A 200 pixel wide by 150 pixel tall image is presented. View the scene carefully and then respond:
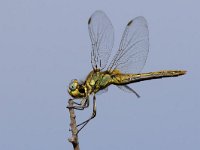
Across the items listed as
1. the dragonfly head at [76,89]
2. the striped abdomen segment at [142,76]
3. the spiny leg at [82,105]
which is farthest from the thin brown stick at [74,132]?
the striped abdomen segment at [142,76]

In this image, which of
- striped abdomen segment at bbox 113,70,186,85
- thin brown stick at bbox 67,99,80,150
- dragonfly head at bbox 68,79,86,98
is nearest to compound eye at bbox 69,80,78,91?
dragonfly head at bbox 68,79,86,98

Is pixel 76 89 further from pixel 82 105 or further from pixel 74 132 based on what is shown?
pixel 74 132

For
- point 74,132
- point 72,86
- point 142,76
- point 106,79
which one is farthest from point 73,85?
point 142,76

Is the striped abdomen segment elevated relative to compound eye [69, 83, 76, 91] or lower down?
elevated

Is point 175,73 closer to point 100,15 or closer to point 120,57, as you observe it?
point 120,57

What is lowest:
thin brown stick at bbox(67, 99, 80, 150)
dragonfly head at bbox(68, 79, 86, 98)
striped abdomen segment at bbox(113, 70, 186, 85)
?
thin brown stick at bbox(67, 99, 80, 150)

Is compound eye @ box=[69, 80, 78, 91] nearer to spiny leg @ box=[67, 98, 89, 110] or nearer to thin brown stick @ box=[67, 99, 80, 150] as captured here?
spiny leg @ box=[67, 98, 89, 110]

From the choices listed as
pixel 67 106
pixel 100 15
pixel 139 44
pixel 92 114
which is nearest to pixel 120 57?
pixel 139 44
